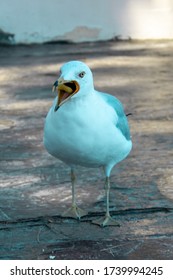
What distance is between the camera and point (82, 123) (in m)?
3.13

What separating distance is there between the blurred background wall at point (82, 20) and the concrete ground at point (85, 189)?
12.9ft

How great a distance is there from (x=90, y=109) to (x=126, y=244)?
67 centimetres

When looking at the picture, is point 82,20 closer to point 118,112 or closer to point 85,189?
point 85,189

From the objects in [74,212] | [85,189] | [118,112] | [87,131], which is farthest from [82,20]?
[87,131]

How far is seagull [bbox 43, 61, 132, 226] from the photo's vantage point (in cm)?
306

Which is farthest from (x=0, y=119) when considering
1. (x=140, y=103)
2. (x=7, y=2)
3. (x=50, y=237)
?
(x=7, y=2)

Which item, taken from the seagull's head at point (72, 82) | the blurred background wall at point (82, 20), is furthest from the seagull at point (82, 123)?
the blurred background wall at point (82, 20)

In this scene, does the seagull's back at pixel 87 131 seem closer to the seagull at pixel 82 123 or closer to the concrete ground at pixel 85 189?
the seagull at pixel 82 123

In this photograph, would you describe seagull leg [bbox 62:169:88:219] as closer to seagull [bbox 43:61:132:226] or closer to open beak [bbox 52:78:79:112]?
seagull [bbox 43:61:132:226]

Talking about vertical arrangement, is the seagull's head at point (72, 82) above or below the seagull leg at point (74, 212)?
above

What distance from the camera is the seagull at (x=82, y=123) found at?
306 cm

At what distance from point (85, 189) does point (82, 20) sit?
25.2ft

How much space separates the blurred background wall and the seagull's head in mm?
8512

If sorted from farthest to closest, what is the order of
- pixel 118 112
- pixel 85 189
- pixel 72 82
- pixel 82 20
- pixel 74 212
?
pixel 82 20 → pixel 85 189 → pixel 74 212 → pixel 118 112 → pixel 72 82
